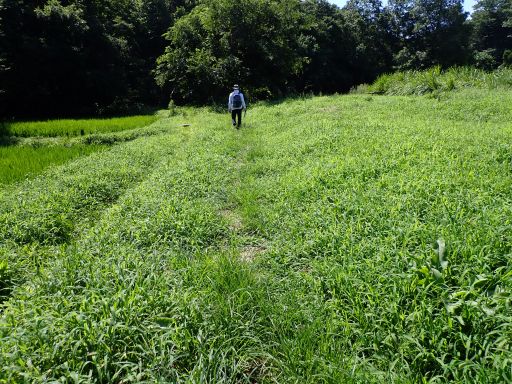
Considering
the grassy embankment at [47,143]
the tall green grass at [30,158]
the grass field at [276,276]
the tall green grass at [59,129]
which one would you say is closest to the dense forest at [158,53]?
the tall green grass at [59,129]

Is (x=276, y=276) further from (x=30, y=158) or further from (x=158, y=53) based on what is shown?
(x=158, y=53)

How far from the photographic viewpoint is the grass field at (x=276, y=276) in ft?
7.71

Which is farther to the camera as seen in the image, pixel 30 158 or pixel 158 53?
pixel 158 53

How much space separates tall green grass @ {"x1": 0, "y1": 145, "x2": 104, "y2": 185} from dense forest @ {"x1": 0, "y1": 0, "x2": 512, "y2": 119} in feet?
44.3

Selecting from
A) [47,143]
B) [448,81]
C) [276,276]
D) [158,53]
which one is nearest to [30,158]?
[47,143]

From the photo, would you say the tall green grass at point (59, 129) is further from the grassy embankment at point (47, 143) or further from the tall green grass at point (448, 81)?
the tall green grass at point (448, 81)

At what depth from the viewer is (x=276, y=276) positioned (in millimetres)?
3672

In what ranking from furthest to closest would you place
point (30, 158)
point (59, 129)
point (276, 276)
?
point (59, 129)
point (30, 158)
point (276, 276)

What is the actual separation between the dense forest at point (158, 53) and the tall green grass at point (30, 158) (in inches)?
531

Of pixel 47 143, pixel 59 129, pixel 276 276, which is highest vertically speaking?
pixel 59 129

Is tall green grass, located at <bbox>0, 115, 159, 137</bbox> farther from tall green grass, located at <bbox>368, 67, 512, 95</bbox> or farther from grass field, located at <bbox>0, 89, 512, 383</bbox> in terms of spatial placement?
tall green grass, located at <bbox>368, 67, 512, 95</bbox>

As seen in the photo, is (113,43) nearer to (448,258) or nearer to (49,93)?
(49,93)

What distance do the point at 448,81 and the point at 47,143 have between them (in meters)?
18.1

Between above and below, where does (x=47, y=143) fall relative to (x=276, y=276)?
above
